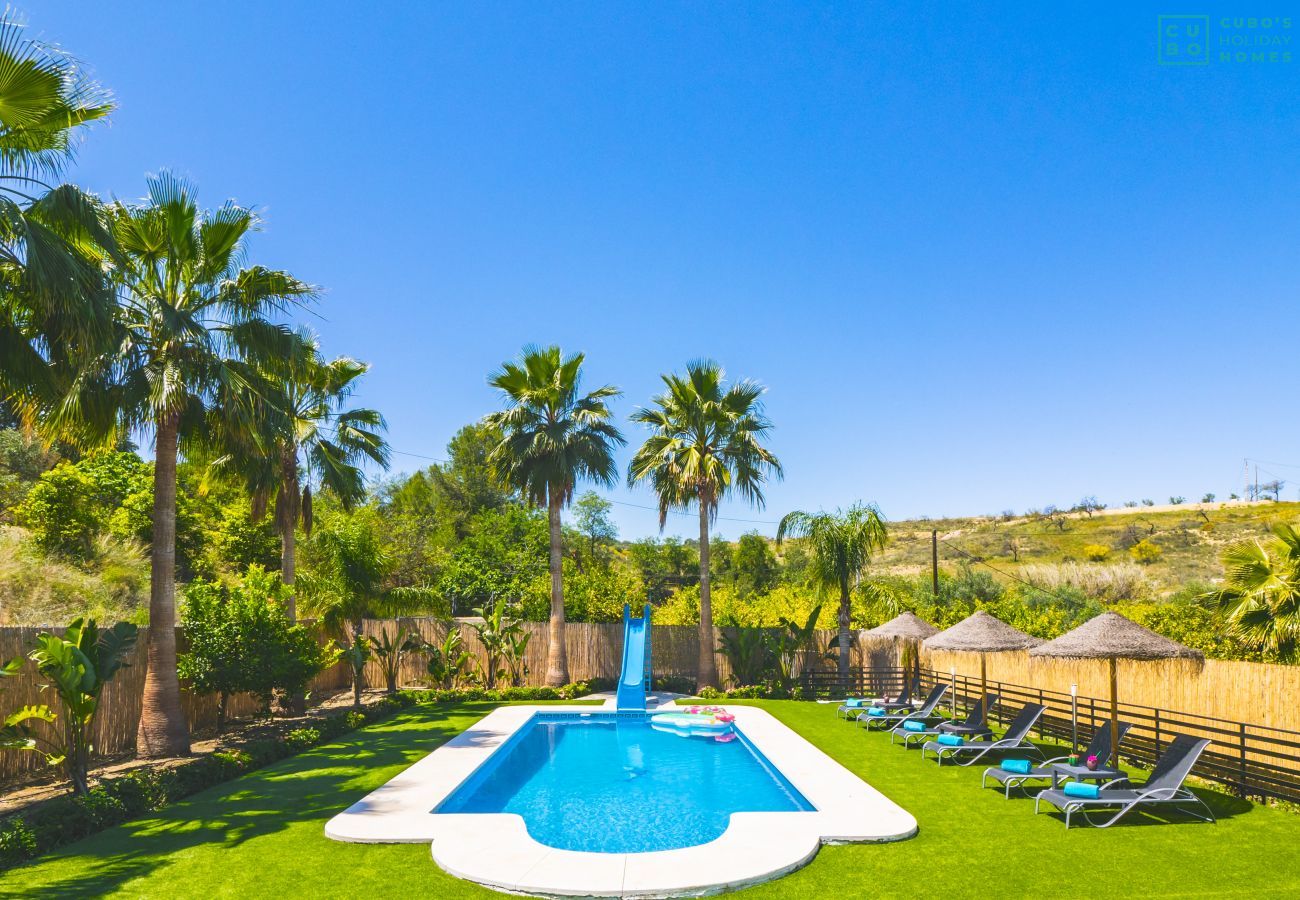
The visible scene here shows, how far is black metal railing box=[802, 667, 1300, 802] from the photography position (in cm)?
953

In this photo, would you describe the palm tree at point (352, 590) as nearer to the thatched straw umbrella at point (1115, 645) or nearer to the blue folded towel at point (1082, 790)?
the thatched straw umbrella at point (1115, 645)

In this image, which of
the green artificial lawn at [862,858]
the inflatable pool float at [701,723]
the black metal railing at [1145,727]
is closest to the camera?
the green artificial lawn at [862,858]

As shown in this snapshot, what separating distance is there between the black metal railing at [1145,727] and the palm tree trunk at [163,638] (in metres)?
13.2

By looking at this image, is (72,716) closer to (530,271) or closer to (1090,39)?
(530,271)

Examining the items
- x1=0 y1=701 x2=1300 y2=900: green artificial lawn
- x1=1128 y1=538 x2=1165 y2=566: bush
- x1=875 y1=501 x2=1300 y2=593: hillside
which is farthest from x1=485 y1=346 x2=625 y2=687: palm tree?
x1=1128 y1=538 x2=1165 y2=566: bush

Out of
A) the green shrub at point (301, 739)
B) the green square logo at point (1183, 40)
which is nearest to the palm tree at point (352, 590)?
the green shrub at point (301, 739)

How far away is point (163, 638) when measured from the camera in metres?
12.2

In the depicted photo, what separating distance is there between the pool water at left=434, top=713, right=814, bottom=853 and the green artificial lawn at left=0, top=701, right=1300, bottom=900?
5.71ft

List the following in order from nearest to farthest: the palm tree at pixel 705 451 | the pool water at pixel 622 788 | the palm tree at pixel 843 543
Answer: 1. the pool water at pixel 622 788
2. the palm tree at pixel 843 543
3. the palm tree at pixel 705 451

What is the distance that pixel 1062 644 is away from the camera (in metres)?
12.3

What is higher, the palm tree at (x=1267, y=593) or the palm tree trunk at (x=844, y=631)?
the palm tree at (x=1267, y=593)

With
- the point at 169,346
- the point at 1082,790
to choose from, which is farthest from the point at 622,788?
the point at 169,346

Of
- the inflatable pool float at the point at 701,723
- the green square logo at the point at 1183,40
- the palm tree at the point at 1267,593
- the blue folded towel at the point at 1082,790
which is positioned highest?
the green square logo at the point at 1183,40

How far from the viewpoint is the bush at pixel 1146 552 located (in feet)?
159
